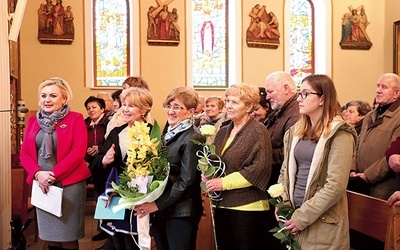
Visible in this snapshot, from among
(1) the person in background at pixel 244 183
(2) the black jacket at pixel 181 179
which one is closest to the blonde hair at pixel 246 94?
(1) the person in background at pixel 244 183

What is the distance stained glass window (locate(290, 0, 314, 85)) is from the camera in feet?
40.7

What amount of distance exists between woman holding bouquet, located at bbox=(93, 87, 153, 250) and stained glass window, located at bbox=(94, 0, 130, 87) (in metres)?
7.48

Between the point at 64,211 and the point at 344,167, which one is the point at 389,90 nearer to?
the point at 344,167

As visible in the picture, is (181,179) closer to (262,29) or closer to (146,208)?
(146,208)

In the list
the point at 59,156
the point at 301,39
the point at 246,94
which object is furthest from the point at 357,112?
the point at 301,39

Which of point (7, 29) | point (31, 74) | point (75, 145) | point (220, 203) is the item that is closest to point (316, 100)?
point (220, 203)

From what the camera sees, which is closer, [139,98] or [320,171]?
[320,171]

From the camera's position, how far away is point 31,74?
398 inches

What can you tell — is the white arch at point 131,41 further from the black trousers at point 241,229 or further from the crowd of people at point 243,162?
the black trousers at point 241,229

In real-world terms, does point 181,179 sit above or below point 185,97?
below

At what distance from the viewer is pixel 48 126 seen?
3.71 meters

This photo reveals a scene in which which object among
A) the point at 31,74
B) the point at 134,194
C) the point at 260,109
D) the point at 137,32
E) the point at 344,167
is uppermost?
the point at 137,32

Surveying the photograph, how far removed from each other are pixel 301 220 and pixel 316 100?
0.66 meters

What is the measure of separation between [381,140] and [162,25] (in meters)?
7.46
